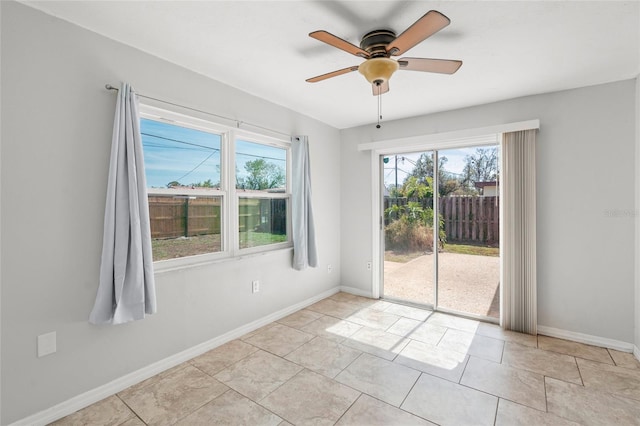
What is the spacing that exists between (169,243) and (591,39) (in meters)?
3.49

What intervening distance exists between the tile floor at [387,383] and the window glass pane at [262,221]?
994 mm

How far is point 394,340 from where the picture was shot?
2.83m

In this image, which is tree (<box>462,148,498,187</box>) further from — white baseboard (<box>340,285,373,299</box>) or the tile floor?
white baseboard (<box>340,285,373,299</box>)

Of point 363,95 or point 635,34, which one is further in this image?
point 363,95

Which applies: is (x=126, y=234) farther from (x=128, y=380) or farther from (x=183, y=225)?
(x=128, y=380)

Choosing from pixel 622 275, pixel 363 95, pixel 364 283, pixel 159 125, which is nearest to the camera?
pixel 159 125

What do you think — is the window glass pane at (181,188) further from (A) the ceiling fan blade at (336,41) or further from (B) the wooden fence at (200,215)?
(A) the ceiling fan blade at (336,41)

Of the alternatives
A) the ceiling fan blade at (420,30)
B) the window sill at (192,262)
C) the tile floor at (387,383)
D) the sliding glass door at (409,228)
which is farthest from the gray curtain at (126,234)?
the sliding glass door at (409,228)

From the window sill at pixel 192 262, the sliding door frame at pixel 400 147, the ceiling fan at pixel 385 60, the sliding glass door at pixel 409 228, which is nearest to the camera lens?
the ceiling fan at pixel 385 60

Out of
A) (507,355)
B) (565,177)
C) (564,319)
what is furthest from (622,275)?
(507,355)

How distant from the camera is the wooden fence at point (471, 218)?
334cm

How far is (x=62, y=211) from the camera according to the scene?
184 centimetres

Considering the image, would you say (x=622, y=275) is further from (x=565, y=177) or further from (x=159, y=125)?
(x=159, y=125)

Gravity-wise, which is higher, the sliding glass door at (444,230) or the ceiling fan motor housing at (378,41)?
the ceiling fan motor housing at (378,41)
